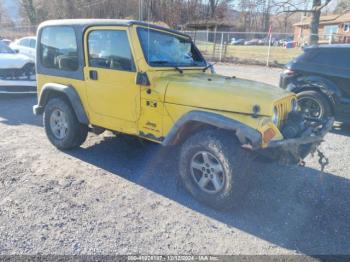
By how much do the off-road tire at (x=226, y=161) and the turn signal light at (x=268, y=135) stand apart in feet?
1.04

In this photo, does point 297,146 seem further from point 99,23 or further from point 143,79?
point 99,23

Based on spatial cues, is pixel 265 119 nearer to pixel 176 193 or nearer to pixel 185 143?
pixel 185 143

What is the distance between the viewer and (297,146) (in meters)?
3.28

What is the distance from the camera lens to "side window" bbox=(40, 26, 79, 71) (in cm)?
457

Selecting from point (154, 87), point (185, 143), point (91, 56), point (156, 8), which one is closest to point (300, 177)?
point (185, 143)

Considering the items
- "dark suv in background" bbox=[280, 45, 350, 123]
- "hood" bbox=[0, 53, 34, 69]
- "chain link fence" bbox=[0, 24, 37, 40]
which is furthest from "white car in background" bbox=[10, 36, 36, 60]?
"chain link fence" bbox=[0, 24, 37, 40]

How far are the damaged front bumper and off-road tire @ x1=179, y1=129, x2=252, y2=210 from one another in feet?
0.90

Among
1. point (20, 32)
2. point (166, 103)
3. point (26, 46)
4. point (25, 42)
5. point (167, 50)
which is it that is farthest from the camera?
point (20, 32)

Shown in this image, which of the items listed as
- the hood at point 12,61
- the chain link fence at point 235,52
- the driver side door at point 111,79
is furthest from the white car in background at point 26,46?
the chain link fence at point 235,52

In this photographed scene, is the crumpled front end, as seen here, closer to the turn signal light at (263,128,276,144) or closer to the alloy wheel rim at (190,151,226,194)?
the turn signal light at (263,128,276,144)

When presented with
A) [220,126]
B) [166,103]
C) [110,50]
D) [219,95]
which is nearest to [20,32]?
[110,50]

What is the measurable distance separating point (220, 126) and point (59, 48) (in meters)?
2.92

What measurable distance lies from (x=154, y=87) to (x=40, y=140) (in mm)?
2948

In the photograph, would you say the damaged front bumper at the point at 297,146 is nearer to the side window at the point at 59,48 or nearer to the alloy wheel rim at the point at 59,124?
the side window at the point at 59,48
